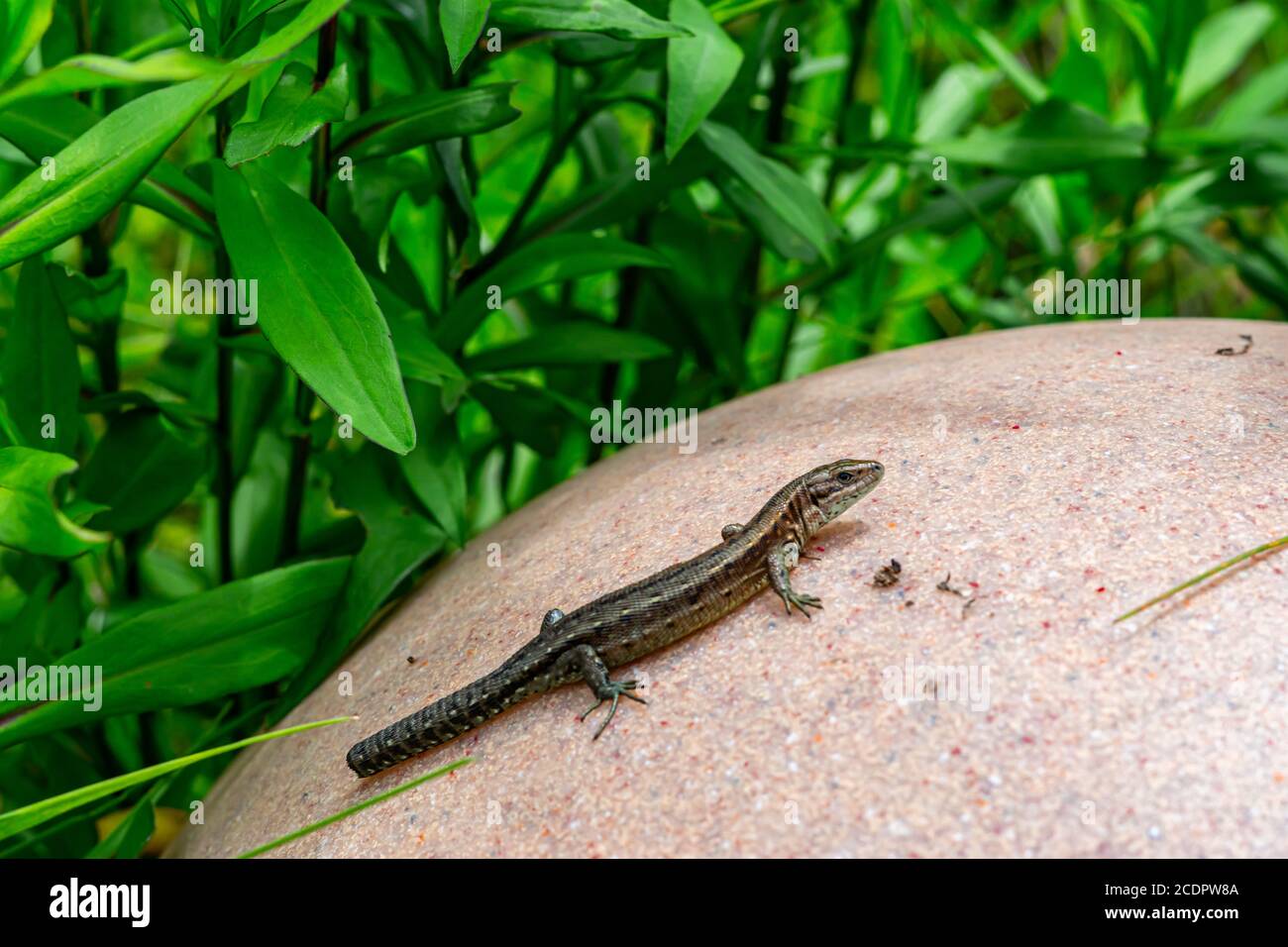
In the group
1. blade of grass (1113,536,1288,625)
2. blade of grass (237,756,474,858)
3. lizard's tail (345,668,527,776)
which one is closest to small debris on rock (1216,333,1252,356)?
blade of grass (1113,536,1288,625)

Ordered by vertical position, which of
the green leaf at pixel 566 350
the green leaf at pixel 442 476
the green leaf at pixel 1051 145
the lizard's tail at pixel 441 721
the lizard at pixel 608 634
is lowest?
the lizard's tail at pixel 441 721

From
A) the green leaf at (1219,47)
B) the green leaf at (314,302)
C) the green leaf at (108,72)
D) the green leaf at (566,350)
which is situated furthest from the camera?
the green leaf at (1219,47)

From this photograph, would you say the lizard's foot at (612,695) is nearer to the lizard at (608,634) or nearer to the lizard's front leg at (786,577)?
the lizard at (608,634)

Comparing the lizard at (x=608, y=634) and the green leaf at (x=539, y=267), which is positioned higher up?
the green leaf at (x=539, y=267)

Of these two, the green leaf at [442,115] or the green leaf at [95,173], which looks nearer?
the green leaf at [95,173]

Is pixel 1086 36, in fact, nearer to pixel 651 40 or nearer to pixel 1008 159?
pixel 1008 159

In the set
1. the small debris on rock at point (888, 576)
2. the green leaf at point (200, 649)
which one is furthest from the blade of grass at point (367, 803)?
the small debris on rock at point (888, 576)

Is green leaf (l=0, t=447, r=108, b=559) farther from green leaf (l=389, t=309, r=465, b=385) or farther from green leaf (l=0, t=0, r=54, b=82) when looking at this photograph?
green leaf (l=389, t=309, r=465, b=385)
